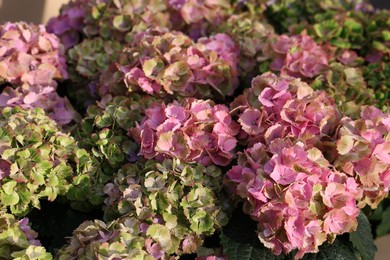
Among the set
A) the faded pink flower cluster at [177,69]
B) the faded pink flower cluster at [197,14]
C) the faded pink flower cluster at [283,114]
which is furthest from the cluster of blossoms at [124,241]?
the faded pink flower cluster at [197,14]

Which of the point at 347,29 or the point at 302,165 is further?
the point at 347,29

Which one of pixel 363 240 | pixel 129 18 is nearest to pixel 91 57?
pixel 129 18

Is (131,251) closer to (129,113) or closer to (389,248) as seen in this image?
(129,113)

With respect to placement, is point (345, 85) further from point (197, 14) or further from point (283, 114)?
point (197, 14)

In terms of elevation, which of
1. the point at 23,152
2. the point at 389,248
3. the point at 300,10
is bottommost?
the point at 389,248

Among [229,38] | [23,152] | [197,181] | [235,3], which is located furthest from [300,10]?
[23,152]

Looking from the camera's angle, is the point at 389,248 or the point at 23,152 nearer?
the point at 23,152
